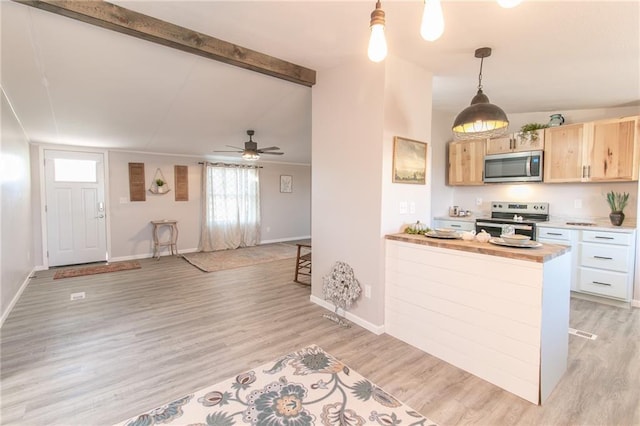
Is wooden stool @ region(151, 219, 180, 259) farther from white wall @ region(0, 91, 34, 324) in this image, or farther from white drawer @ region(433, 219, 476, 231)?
white drawer @ region(433, 219, 476, 231)

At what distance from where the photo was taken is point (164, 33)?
96.6 inches

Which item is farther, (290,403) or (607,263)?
(607,263)

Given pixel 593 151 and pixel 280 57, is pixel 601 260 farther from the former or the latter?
pixel 280 57

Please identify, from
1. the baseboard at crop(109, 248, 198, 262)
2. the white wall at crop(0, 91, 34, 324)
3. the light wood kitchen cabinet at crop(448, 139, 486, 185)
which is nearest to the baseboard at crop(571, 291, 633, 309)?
→ the light wood kitchen cabinet at crop(448, 139, 486, 185)

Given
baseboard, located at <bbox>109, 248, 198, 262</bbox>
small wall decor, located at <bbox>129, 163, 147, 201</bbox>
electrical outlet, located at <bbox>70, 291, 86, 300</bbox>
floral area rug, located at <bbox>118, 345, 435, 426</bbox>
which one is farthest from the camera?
small wall decor, located at <bbox>129, 163, 147, 201</bbox>

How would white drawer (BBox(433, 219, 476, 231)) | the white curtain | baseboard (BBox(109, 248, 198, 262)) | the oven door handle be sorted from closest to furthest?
the oven door handle < white drawer (BBox(433, 219, 476, 231)) < baseboard (BBox(109, 248, 198, 262)) < the white curtain

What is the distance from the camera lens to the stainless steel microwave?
4.24m

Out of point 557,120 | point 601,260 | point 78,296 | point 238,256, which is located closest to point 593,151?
point 557,120

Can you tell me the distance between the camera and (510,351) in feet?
6.73

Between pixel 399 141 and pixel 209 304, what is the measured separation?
2936mm

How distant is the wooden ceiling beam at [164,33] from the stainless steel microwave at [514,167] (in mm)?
3355

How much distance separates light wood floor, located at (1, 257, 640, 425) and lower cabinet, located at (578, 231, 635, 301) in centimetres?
23

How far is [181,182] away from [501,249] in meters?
6.53

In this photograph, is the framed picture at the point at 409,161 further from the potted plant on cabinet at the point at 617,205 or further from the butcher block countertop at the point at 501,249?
the potted plant on cabinet at the point at 617,205
